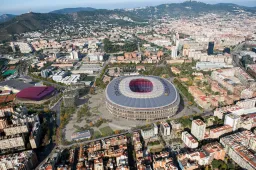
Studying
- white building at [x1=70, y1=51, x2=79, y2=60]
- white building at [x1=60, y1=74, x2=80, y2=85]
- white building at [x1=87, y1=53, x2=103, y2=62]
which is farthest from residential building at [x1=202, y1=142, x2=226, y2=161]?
white building at [x1=70, y1=51, x2=79, y2=60]

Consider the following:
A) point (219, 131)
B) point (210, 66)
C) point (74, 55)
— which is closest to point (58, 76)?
point (74, 55)

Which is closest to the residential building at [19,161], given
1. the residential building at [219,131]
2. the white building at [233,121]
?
the residential building at [219,131]

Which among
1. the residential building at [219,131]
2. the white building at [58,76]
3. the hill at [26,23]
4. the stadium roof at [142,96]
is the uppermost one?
the hill at [26,23]

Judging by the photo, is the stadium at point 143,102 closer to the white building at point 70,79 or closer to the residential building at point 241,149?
the residential building at point 241,149

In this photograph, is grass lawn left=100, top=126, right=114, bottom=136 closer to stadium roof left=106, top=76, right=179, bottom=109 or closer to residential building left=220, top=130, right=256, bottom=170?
stadium roof left=106, top=76, right=179, bottom=109

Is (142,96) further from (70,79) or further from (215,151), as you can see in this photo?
(70,79)

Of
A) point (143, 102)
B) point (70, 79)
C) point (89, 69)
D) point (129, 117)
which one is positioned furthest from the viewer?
point (89, 69)
